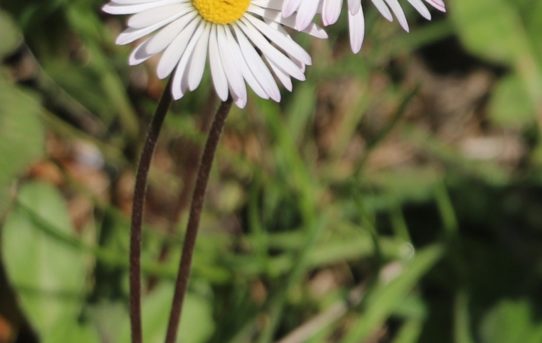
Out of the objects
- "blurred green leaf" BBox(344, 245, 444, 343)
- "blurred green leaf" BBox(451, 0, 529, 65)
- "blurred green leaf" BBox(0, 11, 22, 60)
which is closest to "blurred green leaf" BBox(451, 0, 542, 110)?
"blurred green leaf" BBox(451, 0, 529, 65)

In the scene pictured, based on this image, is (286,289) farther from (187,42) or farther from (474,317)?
(187,42)

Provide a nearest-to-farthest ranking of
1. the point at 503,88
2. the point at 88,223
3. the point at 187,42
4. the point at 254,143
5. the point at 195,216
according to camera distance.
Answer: the point at 187,42
the point at 195,216
the point at 88,223
the point at 254,143
the point at 503,88

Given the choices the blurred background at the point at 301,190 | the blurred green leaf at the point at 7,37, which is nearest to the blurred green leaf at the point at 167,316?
the blurred background at the point at 301,190

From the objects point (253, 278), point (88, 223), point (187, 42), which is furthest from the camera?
point (88, 223)

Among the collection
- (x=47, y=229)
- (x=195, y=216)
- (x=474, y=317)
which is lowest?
(x=474, y=317)

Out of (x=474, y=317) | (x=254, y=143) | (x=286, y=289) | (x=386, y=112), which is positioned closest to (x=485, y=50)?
(x=386, y=112)

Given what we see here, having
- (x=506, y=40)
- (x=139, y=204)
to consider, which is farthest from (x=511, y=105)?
(x=139, y=204)

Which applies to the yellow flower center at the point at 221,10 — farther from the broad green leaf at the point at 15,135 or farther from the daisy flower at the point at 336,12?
the broad green leaf at the point at 15,135

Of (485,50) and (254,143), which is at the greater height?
(485,50)
